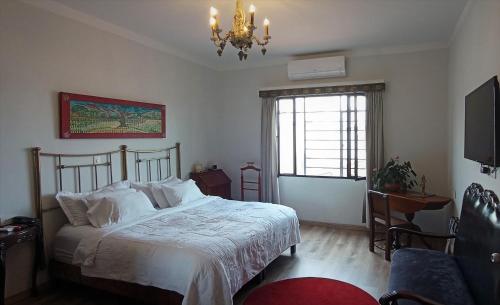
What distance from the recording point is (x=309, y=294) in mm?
3045

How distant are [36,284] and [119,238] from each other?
102 centimetres

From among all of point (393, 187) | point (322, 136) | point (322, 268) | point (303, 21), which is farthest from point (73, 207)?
point (393, 187)

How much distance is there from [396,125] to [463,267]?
9.18 ft

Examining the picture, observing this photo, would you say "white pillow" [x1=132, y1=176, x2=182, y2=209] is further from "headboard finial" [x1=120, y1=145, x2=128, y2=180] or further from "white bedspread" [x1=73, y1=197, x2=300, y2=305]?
"white bedspread" [x1=73, y1=197, x2=300, y2=305]

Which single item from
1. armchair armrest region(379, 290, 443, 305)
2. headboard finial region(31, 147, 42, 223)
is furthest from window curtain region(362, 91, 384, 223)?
headboard finial region(31, 147, 42, 223)

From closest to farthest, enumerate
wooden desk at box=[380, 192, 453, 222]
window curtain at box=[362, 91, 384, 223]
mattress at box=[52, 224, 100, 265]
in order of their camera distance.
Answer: mattress at box=[52, 224, 100, 265] → wooden desk at box=[380, 192, 453, 222] → window curtain at box=[362, 91, 384, 223]

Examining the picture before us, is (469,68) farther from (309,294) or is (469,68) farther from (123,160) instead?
(123,160)

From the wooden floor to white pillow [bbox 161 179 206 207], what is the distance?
1266mm

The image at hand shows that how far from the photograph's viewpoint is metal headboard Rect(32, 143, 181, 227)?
3.08m

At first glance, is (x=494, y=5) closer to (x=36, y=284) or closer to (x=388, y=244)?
(x=388, y=244)

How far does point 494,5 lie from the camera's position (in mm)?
2225

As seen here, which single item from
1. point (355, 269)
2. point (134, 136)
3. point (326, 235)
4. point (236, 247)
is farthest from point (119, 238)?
point (326, 235)

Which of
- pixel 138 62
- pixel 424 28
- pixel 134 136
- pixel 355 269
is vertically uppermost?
pixel 424 28

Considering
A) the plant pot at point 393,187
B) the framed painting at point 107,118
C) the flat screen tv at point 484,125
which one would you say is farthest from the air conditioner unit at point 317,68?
the flat screen tv at point 484,125
